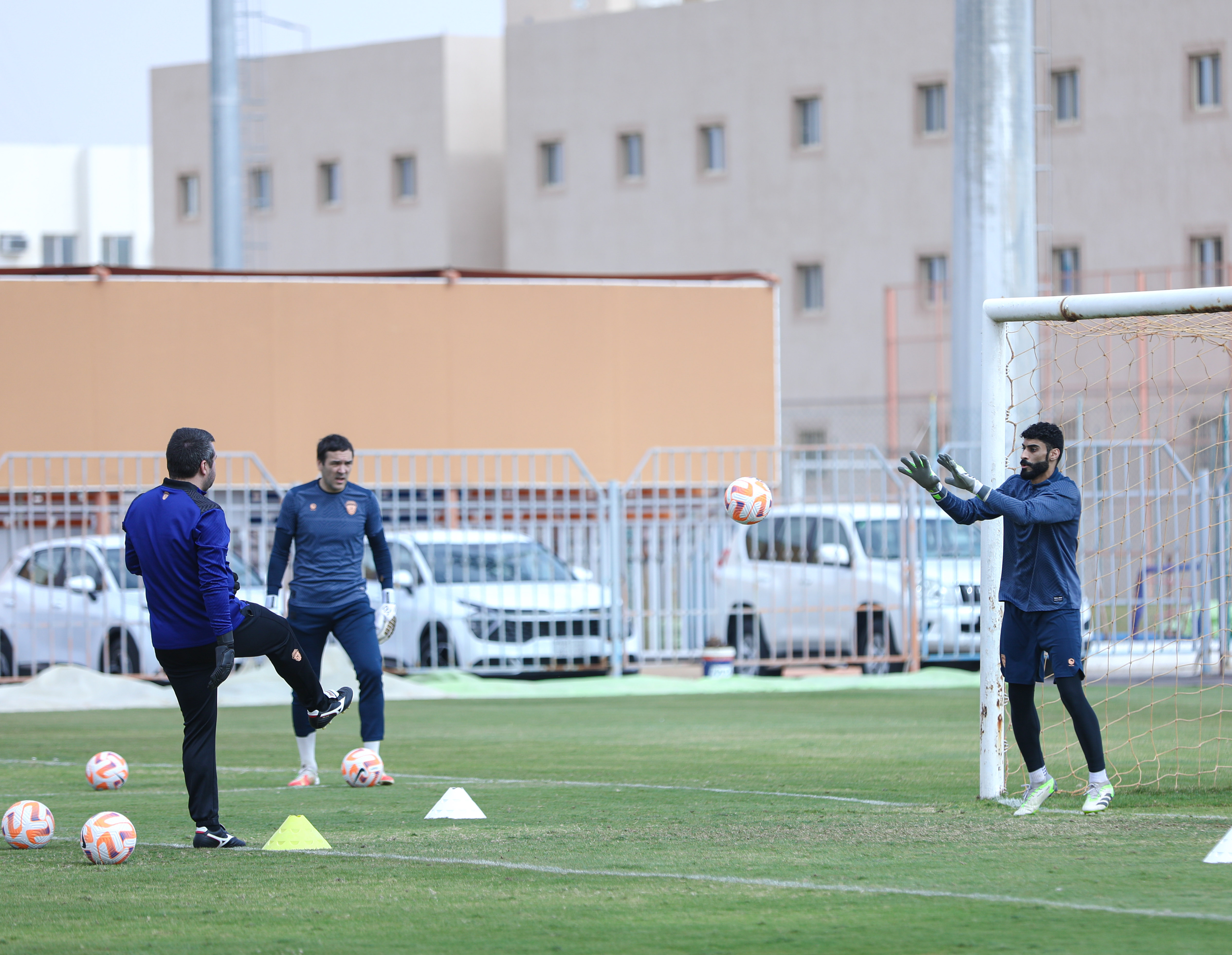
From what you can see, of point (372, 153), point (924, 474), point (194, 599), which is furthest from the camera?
point (372, 153)

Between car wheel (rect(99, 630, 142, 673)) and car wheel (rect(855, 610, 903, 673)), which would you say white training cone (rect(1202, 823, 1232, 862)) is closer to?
car wheel (rect(855, 610, 903, 673))

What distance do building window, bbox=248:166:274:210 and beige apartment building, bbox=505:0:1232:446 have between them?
27.1 feet

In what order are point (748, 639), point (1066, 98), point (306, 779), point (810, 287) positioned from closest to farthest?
point (306, 779), point (748, 639), point (1066, 98), point (810, 287)

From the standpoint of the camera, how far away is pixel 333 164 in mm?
53531

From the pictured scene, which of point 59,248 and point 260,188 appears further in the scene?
point 59,248

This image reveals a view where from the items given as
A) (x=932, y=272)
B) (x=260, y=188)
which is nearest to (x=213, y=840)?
(x=932, y=272)

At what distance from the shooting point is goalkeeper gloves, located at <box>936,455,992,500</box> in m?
8.62

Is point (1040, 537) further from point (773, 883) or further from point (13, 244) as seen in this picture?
point (13, 244)

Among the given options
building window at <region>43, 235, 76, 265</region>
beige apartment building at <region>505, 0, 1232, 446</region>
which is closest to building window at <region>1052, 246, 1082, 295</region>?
beige apartment building at <region>505, 0, 1232, 446</region>

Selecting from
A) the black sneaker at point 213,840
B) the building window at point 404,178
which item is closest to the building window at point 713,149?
the building window at point 404,178

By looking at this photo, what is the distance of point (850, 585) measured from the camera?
62.5 feet

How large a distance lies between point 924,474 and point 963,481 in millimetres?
199

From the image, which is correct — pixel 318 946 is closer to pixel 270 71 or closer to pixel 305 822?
pixel 305 822

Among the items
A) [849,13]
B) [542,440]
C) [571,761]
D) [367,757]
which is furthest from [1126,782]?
[849,13]
